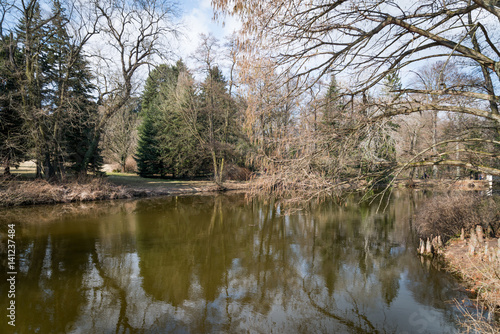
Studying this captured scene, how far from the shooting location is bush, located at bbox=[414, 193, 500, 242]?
8445 mm

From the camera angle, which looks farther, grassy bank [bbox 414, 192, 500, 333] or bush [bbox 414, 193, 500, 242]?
bush [bbox 414, 193, 500, 242]

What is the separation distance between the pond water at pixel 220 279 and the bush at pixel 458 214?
37.7 inches

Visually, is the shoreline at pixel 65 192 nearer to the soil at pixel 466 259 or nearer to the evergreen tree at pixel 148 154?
the evergreen tree at pixel 148 154

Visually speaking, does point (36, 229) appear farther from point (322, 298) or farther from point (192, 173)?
point (192, 173)

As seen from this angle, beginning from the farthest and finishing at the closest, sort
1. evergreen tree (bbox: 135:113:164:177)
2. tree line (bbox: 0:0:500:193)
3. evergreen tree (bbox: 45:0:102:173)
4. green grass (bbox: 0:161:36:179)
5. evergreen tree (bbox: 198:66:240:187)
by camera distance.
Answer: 1. evergreen tree (bbox: 135:113:164:177)
2. evergreen tree (bbox: 198:66:240:187)
3. green grass (bbox: 0:161:36:179)
4. evergreen tree (bbox: 45:0:102:173)
5. tree line (bbox: 0:0:500:193)

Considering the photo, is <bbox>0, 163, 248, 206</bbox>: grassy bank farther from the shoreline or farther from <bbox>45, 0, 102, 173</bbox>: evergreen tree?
<bbox>45, 0, 102, 173</bbox>: evergreen tree

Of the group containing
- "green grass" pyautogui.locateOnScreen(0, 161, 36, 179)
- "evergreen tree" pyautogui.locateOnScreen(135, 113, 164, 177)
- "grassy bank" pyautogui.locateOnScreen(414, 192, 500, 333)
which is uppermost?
"evergreen tree" pyautogui.locateOnScreen(135, 113, 164, 177)

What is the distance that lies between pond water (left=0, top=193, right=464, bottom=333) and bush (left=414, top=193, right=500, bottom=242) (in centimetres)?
96

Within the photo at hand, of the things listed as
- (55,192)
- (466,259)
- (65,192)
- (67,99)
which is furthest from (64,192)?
(466,259)

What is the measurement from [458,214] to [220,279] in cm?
718

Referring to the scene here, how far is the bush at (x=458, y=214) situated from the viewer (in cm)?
845

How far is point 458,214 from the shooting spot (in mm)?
8828

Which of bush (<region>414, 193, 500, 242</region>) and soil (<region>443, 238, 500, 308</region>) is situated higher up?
bush (<region>414, 193, 500, 242</region>)

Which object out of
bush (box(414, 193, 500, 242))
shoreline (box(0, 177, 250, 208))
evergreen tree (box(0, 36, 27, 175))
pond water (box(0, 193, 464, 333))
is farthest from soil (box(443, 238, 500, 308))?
evergreen tree (box(0, 36, 27, 175))
